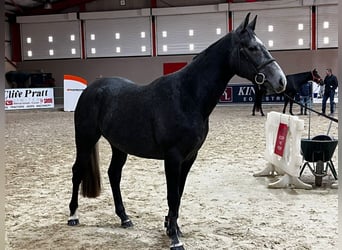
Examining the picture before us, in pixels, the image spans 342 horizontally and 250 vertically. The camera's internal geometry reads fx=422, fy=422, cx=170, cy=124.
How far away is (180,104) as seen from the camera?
3158 mm

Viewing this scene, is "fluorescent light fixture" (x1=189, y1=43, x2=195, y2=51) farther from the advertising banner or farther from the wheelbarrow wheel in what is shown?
the wheelbarrow wheel

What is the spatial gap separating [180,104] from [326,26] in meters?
20.0

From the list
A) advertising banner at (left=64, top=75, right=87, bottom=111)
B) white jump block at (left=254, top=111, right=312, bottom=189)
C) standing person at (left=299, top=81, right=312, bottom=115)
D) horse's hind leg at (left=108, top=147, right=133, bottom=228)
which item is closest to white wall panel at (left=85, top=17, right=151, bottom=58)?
advertising banner at (left=64, top=75, right=87, bottom=111)

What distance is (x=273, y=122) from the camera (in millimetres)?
6023

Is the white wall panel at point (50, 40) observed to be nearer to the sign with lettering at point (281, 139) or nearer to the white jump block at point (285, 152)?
the white jump block at point (285, 152)

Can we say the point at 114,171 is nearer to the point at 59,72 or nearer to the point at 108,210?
the point at 108,210

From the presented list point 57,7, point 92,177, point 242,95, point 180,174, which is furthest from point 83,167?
point 57,7

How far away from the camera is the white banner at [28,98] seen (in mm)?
18516

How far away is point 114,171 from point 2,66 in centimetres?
A: 323

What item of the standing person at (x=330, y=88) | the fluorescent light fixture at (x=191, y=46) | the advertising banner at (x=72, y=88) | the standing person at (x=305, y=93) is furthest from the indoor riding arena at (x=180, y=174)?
the fluorescent light fixture at (x=191, y=46)

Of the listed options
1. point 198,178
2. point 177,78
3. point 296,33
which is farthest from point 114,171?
point 296,33

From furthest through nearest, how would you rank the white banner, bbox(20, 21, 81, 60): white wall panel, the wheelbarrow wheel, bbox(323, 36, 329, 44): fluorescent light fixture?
bbox(20, 21, 81, 60): white wall panel < bbox(323, 36, 329, 44): fluorescent light fixture < the white banner < the wheelbarrow wheel

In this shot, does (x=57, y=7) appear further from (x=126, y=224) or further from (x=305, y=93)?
(x=126, y=224)

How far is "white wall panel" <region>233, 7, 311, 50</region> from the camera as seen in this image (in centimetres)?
2128
